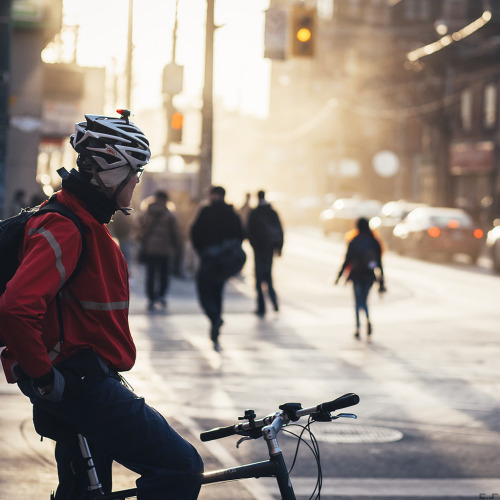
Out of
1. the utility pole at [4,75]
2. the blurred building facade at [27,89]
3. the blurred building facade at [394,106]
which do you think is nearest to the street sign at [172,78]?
the blurred building facade at [27,89]

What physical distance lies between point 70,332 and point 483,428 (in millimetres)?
5319

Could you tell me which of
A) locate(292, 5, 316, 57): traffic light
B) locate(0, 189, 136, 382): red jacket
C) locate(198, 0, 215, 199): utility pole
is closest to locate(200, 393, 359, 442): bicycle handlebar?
locate(0, 189, 136, 382): red jacket

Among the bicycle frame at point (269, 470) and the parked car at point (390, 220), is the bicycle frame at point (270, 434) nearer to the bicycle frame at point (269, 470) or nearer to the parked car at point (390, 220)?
the bicycle frame at point (269, 470)

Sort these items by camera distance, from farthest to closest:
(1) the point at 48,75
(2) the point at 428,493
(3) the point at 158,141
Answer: (3) the point at 158,141
(1) the point at 48,75
(2) the point at 428,493

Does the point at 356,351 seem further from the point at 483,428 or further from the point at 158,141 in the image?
the point at 158,141

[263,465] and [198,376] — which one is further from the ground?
[263,465]

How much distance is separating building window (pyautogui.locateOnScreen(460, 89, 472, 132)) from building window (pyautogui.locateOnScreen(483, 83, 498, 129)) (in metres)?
1.59

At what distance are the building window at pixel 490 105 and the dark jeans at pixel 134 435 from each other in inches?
1791

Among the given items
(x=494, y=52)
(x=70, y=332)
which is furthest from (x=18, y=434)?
(x=494, y=52)

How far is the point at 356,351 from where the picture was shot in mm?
13117

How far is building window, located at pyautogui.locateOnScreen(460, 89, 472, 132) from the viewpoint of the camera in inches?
1997

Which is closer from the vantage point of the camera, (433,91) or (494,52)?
(494,52)

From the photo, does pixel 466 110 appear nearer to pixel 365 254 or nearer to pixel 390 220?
pixel 390 220

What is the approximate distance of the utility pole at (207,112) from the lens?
21.9m
